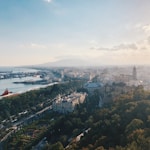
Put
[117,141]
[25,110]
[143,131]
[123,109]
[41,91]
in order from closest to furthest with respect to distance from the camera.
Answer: [143,131] → [117,141] → [123,109] → [25,110] → [41,91]

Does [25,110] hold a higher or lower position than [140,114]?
lower

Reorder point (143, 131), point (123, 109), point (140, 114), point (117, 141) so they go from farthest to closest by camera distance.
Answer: point (123, 109) → point (140, 114) → point (117, 141) → point (143, 131)

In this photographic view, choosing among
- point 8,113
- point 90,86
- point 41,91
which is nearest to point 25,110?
point 8,113

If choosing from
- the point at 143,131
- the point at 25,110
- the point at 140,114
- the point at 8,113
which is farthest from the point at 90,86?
the point at 143,131

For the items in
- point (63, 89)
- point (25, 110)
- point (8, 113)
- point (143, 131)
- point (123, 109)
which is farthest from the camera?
point (63, 89)

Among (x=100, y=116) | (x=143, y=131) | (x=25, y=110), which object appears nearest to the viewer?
(x=143, y=131)

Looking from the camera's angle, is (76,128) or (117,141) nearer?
(117,141)

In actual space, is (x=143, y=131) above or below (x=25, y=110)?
above

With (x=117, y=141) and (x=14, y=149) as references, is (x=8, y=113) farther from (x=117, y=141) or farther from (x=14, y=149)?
(x=117, y=141)

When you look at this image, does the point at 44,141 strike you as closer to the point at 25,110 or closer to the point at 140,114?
the point at 140,114
